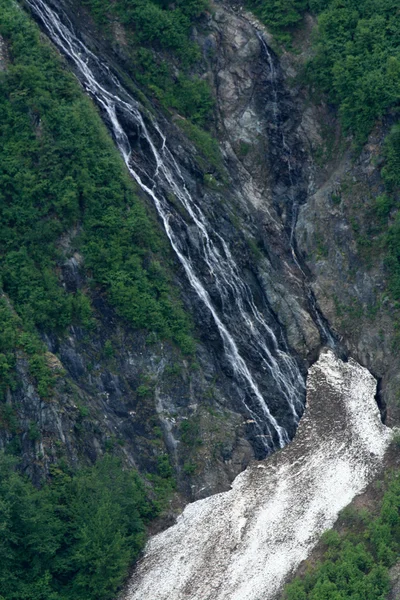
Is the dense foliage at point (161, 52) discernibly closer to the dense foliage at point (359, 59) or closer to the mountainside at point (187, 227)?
the mountainside at point (187, 227)

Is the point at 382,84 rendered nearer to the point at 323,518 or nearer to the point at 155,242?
the point at 155,242

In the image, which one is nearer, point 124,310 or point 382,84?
point 124,310

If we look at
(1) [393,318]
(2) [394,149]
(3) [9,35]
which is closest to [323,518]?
(1) [393,318]

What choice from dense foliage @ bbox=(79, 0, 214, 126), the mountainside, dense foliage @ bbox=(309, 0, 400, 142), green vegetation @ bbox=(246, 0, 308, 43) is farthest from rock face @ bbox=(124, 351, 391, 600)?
green vegetation @ bbox=(246, 0, 308, 43)

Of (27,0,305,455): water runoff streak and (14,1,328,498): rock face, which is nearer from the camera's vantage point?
(14,1,328,498): rock face

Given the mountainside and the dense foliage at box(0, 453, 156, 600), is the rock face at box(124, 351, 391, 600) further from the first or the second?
the dense foliage at box(0, 453, 156, 600)

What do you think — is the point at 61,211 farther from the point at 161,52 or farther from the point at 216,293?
the point at 161,52

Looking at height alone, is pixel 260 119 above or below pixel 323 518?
above
